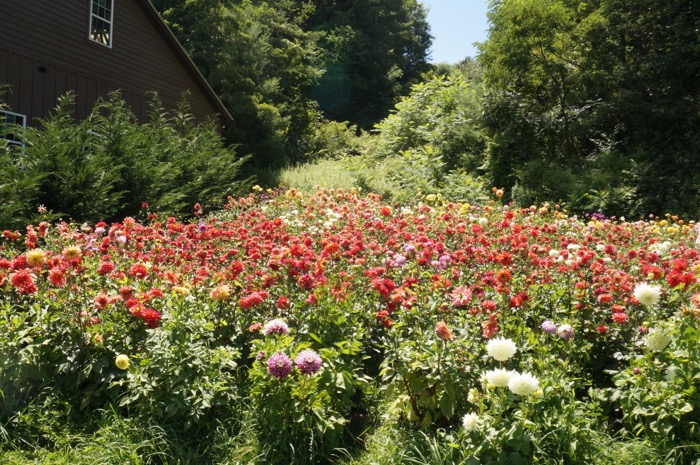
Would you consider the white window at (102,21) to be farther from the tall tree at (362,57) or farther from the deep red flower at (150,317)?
the tall tree at (362,57)

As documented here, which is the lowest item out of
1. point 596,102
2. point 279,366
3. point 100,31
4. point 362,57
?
point 279,366

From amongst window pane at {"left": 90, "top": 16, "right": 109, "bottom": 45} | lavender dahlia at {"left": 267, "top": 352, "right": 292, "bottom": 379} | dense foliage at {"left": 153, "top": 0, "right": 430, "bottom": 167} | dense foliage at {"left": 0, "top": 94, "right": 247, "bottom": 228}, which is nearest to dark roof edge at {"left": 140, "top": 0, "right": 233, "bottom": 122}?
window pane at {"left": 90, "top": 16, "right": 109, "bottom": 45}

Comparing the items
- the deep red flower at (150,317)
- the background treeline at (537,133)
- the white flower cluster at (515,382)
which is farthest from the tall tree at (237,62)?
the white flower cluster at (515,382)

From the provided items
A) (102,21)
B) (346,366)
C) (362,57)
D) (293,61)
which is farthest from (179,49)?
(362,57)

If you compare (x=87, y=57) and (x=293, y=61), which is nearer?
(x=87, y=57)

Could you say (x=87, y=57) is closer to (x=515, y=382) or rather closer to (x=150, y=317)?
(x=150, y=317)

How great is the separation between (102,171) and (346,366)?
660 centimetres

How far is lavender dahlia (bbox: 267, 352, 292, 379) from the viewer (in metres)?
2.70

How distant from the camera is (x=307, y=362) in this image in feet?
8.91

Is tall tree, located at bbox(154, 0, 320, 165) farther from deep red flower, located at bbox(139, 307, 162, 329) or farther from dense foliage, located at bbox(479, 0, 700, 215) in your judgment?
deep red flower, located at bbox(139, 307, 162, 329)

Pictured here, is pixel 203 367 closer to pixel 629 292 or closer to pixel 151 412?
pixel 151 412

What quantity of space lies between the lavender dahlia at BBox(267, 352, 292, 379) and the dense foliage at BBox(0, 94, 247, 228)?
5.18 m

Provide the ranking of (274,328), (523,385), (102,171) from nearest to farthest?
(523,385) < (274,328) < (102,171)

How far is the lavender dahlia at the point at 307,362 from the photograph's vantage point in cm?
271
